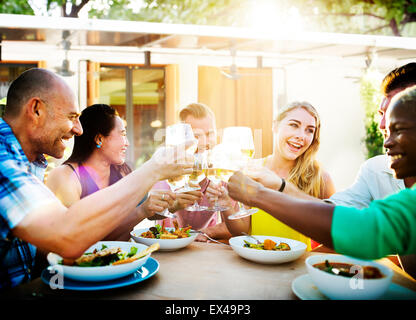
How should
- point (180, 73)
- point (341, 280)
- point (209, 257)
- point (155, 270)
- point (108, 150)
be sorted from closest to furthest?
point (341, 280) → point (155, 270) → point (209, 257) → point (108, 150) → point (180, 73)

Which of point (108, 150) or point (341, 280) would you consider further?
point (108, 150)

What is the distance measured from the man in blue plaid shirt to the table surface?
0.18 meters

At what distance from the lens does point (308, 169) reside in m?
2.84

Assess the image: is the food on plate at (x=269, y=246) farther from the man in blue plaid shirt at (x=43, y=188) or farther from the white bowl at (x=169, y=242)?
the man in blue plaid shirt at (x=43, y=188)

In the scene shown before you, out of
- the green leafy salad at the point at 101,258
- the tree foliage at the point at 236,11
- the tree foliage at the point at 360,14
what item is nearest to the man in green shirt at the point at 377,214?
the green leafy salad at the point at 101,258

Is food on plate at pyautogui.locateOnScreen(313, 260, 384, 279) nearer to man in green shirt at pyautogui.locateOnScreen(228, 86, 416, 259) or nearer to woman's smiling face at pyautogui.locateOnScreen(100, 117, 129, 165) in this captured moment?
man in green shirt at pyautogui.locateOnScreen(228, 86, 416, 259)

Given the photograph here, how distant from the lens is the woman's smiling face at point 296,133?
9.00 feet

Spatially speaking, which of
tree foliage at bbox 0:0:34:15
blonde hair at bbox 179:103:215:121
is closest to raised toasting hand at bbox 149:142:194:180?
blonde hair at bbox 179:103:215:121

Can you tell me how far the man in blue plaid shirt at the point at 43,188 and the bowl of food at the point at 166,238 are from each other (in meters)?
0.42

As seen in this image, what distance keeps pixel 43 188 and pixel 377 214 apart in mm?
1108

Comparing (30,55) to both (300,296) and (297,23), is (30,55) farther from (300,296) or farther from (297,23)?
(297,23)

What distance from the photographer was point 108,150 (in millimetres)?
2896

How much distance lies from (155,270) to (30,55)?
5516 mm
